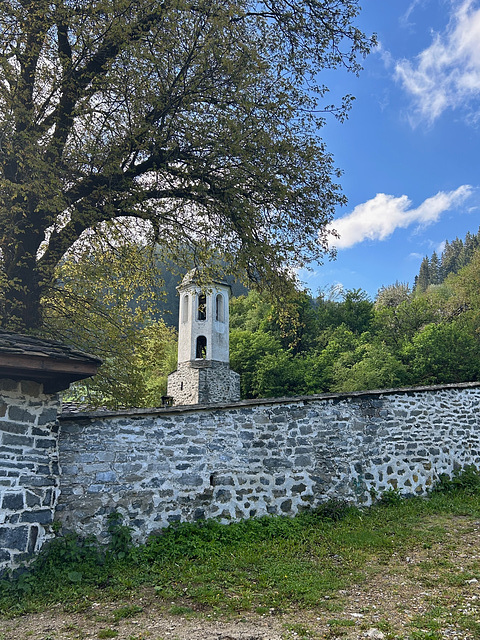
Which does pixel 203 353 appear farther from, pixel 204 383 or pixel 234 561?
pixel 234 561

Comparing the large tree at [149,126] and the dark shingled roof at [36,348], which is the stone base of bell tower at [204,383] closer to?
the large tree at [149,126]

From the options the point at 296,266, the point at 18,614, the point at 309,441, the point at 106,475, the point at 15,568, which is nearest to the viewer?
the point at 18,614

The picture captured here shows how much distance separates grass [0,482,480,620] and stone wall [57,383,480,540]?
0.34 metres

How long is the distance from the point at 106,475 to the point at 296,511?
120 inches

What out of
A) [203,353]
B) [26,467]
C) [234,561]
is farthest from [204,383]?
[26,467]

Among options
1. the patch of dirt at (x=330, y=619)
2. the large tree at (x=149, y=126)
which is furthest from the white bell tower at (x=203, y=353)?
the patch of dirt at (x=330, y=619)

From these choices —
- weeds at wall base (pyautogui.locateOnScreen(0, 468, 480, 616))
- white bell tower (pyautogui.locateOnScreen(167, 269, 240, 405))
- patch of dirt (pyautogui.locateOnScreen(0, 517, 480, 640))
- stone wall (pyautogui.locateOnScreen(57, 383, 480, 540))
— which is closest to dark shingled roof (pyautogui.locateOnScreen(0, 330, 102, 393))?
stone wall (pyautogui.locateOnScreen(57, 383, 480, 540))

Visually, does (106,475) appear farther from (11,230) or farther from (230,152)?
(230,152)

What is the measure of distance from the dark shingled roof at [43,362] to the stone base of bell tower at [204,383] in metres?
18.8

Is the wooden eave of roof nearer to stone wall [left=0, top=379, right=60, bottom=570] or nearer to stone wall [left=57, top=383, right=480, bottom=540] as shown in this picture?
stone wall [left=0, top=379, right=60, bottom=570]

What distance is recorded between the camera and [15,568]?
4652 millimetres

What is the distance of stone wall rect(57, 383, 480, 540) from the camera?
5.71 metres

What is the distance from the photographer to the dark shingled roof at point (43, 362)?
4672 mm

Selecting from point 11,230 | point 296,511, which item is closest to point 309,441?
point 296,511
